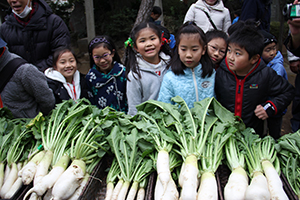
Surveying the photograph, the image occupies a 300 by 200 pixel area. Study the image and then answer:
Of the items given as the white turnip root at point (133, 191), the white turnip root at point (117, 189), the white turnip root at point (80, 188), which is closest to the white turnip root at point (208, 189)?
the white turnip root at point (133, 191)

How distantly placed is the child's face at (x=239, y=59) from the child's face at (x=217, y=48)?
0.53m

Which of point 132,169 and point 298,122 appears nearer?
point 132,169

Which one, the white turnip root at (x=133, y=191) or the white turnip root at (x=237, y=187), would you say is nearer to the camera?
the white turnip root at (x=237, y=187)

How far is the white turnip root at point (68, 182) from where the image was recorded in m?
1.73

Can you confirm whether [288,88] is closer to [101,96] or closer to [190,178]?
[190,178]

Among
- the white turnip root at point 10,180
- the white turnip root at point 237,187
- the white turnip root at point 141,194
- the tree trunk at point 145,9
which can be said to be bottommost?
the white turnip root at point 141,194

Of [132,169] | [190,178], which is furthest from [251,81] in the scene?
[132,169]

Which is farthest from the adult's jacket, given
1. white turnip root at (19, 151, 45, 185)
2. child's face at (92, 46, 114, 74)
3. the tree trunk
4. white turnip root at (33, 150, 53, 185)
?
the tree trunk

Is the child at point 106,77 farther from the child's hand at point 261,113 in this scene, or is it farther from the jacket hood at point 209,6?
the jacket hood at point 209,6

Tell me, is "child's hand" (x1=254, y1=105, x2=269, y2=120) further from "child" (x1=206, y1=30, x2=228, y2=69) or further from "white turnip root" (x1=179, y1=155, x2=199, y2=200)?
"white turnip root" (x1=179, y1=155, x2=199, y2=200)

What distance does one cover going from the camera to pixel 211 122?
215 centimetres

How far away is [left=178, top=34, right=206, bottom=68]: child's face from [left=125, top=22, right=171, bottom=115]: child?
0.40m

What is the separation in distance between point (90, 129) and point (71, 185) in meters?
0.65

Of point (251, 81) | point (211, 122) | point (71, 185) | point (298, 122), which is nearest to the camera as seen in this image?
point (71, 185)
